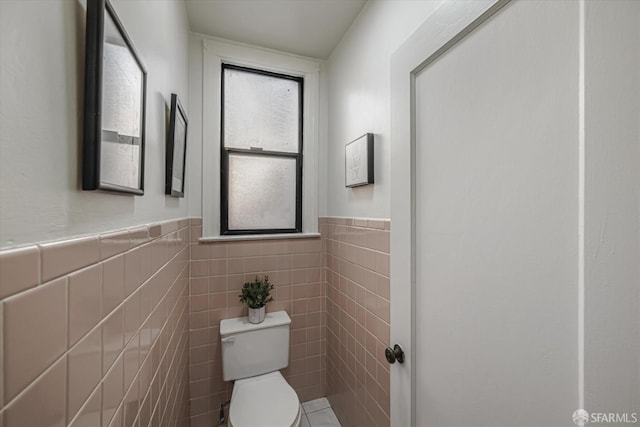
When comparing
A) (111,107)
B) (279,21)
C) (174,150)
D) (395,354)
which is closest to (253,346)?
(395,354)

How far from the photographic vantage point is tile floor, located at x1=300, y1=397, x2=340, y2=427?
164 cm

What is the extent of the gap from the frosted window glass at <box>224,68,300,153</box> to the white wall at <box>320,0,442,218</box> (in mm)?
285

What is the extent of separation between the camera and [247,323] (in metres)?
1.60

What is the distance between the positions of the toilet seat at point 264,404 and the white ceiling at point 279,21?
204cm

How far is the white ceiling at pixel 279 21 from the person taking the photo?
137 cm

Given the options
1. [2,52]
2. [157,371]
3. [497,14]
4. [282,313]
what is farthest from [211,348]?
[497,14]

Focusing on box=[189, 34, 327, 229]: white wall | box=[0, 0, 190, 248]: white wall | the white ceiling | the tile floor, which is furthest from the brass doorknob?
the white ceiling

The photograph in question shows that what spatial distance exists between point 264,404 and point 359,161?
131 centimetres

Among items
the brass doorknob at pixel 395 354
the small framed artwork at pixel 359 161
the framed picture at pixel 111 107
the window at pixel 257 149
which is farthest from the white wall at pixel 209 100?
the brass doorknob at pixel 395 354

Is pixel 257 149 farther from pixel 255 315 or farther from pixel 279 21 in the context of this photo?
pixel 255 315

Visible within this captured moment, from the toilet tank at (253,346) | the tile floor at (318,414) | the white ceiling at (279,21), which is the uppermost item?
the white ceiling at (279,21)

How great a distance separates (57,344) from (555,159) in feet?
2.89

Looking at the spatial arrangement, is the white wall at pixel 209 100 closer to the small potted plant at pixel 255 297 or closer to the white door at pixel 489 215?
the small potted plant at pixel 255 297

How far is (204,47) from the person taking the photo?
5.33 ft
